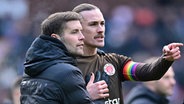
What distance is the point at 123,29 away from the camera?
15.3 meters

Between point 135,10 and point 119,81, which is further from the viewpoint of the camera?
point 135,10

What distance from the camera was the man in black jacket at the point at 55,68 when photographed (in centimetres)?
600

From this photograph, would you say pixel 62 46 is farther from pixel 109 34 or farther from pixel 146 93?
pixel 109 34

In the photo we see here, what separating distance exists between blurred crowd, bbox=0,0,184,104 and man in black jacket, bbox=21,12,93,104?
5.03m

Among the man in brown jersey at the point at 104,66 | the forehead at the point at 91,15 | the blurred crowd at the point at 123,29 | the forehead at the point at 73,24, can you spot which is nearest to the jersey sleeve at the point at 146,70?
the man in brown jersey at the point at 104,66

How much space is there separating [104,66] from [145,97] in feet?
7.10

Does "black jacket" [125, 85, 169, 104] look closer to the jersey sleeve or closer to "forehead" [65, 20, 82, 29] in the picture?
the jersey sleeve

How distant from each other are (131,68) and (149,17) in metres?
9.16

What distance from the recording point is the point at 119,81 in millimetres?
7246

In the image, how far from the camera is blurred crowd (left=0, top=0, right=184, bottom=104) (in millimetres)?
12664

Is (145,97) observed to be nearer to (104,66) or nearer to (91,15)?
(104,66)

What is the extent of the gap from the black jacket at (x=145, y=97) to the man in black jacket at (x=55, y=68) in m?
2.84

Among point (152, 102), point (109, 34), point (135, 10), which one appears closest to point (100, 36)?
point (152, 102)

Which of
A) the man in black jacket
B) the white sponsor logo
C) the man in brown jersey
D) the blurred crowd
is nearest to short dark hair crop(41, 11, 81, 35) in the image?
the man in black jacket
